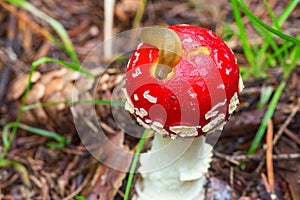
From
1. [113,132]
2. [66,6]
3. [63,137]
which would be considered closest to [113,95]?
[113,132]

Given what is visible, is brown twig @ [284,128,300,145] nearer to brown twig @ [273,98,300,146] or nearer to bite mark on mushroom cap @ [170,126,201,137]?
brown twig @ [273,98,300,146]

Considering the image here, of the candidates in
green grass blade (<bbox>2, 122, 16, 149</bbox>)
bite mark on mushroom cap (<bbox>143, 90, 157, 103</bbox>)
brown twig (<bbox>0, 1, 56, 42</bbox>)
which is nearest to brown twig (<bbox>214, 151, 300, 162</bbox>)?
bite mark on mushroom cap (<bbox>143, 90, 157, 103</bbox>)

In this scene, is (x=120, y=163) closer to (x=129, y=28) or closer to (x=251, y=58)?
(x=251, y=58)

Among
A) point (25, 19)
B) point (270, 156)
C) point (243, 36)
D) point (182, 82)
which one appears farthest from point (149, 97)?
point (25, 19)

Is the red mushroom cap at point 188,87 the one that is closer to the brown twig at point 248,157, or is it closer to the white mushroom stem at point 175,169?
the white mushroom stem at point 175,169

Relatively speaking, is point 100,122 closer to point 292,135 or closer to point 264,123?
point 264,123

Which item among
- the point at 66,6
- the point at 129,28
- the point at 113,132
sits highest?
the point at 66,6
